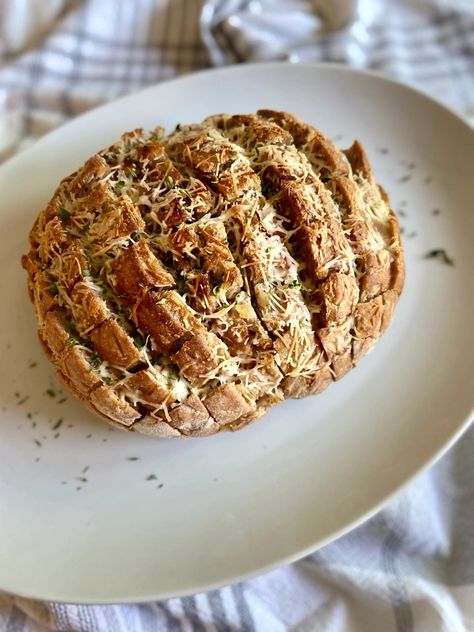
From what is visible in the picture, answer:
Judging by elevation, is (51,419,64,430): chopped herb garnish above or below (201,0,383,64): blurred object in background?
below

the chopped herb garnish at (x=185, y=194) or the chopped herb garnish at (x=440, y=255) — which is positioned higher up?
the chopped herb garnish at (x=185, y=194)

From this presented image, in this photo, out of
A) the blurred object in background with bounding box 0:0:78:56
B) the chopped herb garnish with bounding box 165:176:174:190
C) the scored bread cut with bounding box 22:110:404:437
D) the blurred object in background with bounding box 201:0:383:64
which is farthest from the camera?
the blurred object in background with bounding box 0:0:78:56

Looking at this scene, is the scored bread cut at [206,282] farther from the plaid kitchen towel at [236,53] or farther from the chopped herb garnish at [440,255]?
the plaid kitchen towel at [236,53]

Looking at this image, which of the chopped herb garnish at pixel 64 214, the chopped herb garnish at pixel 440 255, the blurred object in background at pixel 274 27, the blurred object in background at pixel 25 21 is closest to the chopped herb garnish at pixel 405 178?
the chopped herb garnish at pixel 440 255

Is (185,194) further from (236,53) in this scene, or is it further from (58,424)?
(236,53)


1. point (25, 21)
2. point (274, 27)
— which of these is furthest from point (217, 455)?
point (25, 21)

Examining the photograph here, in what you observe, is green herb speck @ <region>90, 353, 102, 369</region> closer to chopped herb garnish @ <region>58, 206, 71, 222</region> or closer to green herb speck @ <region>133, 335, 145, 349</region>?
green herb speck @ <region>133, 335, 145, 349</region>

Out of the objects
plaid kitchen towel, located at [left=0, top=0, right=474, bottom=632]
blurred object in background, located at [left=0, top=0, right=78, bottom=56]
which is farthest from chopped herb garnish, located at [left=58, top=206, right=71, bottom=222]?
blurred object in background, located at [left=0, top=0, right=78, bottom=56]
